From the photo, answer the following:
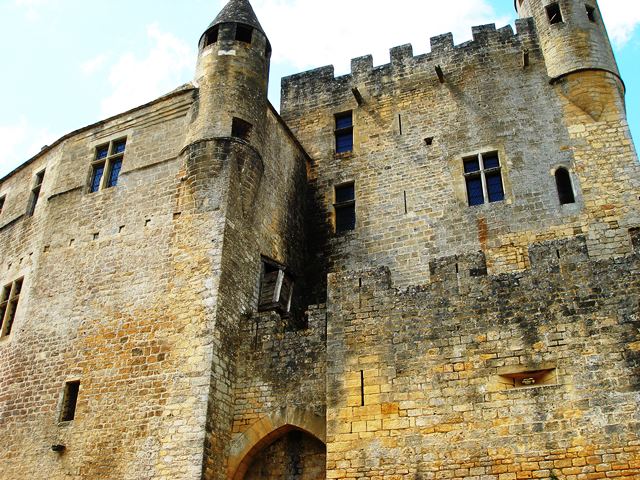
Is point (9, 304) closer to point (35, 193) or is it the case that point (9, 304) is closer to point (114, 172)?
point (35, 193)

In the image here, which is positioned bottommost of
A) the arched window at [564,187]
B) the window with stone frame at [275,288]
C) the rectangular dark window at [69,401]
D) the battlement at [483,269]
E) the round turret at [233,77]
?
the rectangular dark window at [69,401]

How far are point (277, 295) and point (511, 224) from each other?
499 centimetres

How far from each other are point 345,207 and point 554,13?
655cm

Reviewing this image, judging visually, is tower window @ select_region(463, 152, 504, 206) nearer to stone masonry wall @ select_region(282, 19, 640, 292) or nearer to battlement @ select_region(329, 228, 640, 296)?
stone masonry wall @ select_region(282, 19, 640, 292)

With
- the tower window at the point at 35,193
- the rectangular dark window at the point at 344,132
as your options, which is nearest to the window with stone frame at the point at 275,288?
the rectangular dark window at the point at 344,132

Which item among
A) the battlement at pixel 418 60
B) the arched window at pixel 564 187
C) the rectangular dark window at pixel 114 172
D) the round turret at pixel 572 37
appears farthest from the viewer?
the battlement at pixel 418 60

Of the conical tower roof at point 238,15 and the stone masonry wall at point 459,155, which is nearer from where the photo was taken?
the stone masonry wall at point 459,155

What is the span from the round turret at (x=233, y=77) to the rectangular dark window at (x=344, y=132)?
2807 mm

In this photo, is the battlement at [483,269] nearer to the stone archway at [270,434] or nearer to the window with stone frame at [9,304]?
the stone archway at [270,434]

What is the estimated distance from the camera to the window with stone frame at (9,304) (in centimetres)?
1388

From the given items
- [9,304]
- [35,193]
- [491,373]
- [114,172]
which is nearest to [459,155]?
[491,373]

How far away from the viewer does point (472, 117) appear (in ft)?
51.1

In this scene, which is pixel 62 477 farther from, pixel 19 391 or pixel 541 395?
pixel 541 395

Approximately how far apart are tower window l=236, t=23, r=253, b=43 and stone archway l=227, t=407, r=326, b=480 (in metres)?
8.14
